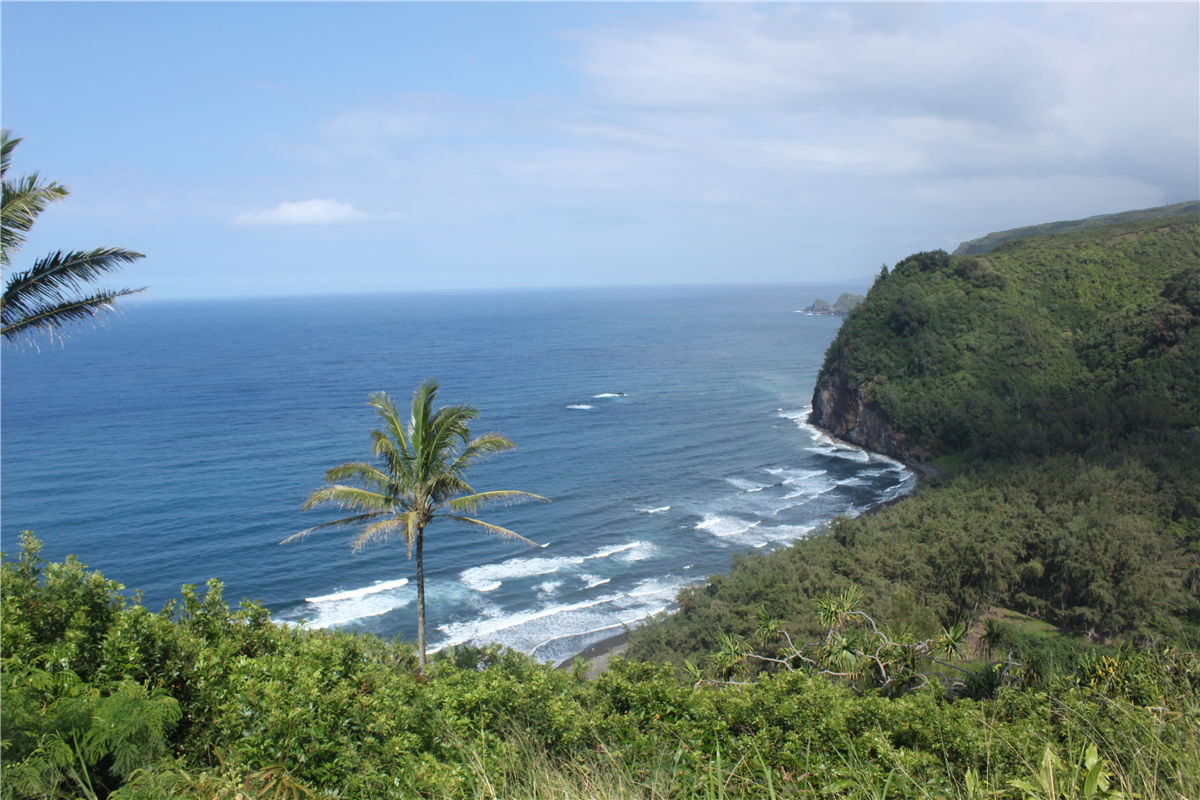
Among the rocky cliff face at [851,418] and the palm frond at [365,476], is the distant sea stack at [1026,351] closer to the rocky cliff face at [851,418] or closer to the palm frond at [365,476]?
the rocky cliff face at [851,418]

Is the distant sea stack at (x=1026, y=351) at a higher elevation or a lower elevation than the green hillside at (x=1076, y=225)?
lower

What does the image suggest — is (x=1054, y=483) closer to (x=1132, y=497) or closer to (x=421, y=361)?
(x=1132, y=497)

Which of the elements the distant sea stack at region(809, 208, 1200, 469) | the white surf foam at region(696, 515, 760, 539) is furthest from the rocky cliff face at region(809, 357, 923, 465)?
the white surf foam at region(696, 515, 760, 539)

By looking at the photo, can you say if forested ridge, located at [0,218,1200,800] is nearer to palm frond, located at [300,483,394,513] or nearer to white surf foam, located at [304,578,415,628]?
palm frond, located at [300,483,394,513]

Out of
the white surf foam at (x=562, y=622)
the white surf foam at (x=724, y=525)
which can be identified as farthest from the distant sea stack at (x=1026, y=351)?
the white surf foam at (x=562, y=622)

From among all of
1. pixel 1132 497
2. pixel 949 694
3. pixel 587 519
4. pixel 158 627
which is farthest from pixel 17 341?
pixel 1132 497
